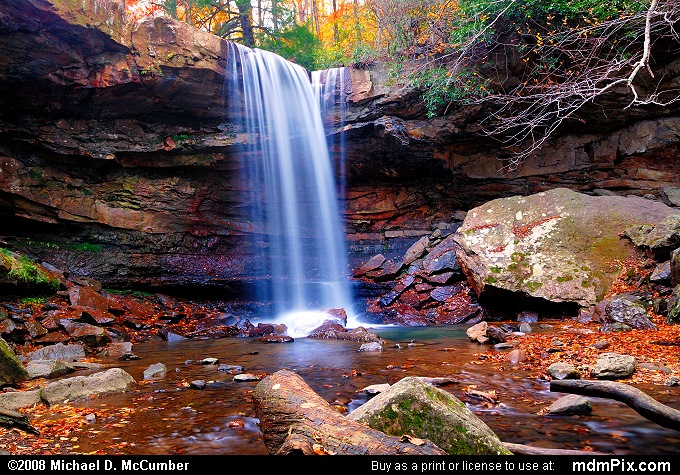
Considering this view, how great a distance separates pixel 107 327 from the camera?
9.89 meters

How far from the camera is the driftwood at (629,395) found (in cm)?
320

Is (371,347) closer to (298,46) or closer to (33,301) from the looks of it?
(33,301)

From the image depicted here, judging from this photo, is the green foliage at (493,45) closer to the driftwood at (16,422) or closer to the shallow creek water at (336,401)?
the shallow creek water at (336,401)

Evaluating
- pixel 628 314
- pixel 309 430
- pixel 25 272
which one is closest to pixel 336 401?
pixel 309 430

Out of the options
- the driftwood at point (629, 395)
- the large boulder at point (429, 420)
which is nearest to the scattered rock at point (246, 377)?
the large boulder at point (429, 420)

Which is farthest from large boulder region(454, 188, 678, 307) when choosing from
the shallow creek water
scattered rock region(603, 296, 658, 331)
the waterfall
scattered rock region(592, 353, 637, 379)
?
scattered rock region(592, 353, 637, 379)

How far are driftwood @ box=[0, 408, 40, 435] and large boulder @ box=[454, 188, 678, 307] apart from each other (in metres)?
8.88

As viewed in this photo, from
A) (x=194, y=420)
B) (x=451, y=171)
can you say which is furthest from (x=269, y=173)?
(x=194, y=420)

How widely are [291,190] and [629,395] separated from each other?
13.9 metres

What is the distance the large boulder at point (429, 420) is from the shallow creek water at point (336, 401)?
0.71 m

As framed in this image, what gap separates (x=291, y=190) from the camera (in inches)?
643

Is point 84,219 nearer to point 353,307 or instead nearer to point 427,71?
point 353,307

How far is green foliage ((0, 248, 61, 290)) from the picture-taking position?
9.66 meters

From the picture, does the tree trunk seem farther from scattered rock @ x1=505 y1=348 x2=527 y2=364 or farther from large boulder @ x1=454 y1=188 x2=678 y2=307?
scattered rock @ x1=505 y1=348 x2=527 y2=364
